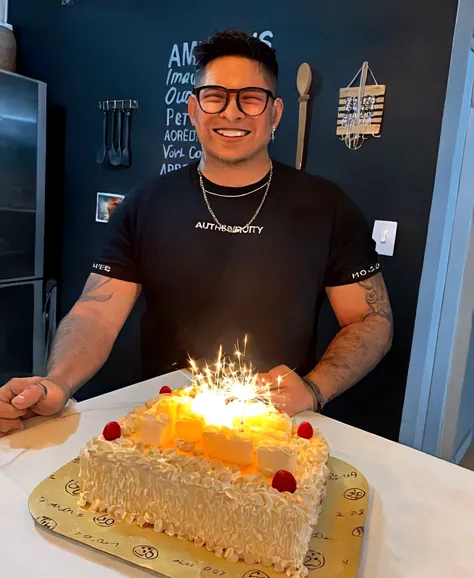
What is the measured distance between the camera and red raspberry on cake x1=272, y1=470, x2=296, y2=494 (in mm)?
898

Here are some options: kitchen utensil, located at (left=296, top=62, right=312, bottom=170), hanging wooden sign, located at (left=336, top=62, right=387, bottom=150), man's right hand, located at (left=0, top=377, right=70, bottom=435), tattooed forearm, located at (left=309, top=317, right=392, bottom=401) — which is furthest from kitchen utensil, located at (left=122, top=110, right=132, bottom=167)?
man's right hand, located at (left=0, top=377, right=70, bottom=435)

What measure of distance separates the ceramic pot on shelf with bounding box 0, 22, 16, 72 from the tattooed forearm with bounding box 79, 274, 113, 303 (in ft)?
6.68

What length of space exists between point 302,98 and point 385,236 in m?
0.67

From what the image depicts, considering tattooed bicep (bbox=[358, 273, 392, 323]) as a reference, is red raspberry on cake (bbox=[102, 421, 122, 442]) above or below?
below

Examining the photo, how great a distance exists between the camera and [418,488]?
109 centimetres

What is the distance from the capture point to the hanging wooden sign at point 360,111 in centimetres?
205

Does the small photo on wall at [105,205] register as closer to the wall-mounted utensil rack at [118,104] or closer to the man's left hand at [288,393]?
the wall-mounted utensil rack at [118,104]

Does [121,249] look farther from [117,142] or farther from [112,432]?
[117,142]

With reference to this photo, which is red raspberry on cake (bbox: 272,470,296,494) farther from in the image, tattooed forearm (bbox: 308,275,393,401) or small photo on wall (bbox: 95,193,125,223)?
small photo on wall (bbox: 95,193,125,223)

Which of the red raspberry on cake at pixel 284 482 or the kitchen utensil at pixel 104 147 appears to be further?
the kitchen utensil at pixel 104 147

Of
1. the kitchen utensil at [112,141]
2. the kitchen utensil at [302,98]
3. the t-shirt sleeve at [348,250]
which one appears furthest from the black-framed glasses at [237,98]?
the kitchen utensil at [112,141]

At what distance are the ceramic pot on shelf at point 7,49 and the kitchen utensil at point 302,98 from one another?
190 centimetres

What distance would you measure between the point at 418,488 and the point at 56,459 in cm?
75

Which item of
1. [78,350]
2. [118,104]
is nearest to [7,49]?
[118,104]
